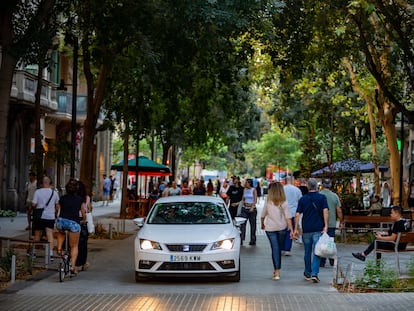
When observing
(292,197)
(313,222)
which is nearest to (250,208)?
(292,197)

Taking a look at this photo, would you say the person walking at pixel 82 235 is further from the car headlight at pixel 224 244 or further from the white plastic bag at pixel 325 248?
the white plastic bag at pixel 325 248

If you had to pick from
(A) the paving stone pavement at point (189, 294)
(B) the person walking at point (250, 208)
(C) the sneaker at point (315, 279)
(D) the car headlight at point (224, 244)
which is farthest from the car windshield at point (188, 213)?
(B) the person walking at point (250, 208)

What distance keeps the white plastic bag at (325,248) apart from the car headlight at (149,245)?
2.56 meters

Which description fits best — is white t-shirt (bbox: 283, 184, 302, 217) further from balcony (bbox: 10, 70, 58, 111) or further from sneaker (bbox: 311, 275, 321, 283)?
balcony (bbox: 10, 70, 58, 111)

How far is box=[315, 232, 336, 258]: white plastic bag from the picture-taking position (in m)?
13.9

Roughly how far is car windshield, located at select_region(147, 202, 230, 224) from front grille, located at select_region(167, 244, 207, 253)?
4.07 ft

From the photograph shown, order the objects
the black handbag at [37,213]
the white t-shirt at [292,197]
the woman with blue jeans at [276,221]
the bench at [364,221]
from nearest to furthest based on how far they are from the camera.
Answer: the woman with blue jeans at [276,221], the black handbag at [37,213], the white t-shirt at [292,197], the bench at [364,221]

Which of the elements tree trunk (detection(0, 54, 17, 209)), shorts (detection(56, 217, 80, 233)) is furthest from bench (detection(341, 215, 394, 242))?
tree trunk (detection(0, 54, 17, 209))

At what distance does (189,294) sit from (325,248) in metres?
2.52

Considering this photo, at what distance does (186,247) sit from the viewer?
45.7ft

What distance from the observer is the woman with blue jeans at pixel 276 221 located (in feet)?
48.4

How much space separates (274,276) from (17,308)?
5.07m

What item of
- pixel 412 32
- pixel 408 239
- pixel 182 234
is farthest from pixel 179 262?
pixel 412 32

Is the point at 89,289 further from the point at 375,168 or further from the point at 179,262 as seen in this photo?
the point at 375,168
